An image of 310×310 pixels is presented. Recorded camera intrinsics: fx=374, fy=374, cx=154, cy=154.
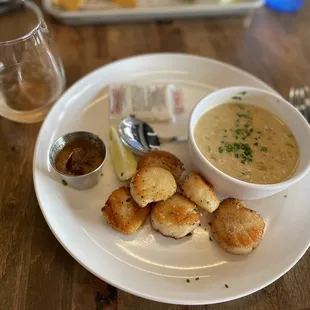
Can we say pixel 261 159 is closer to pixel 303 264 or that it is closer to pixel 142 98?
pixel 303 264

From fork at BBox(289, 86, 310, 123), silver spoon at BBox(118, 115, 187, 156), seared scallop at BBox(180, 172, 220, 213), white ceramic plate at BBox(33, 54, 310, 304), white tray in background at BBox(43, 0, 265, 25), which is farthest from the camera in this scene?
white tray in background at BBox(43, 0, 265, 25)

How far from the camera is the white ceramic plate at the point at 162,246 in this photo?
116cm

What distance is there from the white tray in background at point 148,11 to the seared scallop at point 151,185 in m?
1.21

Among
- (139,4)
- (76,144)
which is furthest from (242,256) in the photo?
(139,4)

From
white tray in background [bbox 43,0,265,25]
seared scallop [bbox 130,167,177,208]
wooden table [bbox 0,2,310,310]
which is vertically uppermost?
white tray in background [bbox 43,0,265,25]

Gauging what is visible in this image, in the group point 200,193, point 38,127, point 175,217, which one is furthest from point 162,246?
point 38,127

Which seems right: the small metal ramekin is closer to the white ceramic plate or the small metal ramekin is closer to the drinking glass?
the white ceramic plate

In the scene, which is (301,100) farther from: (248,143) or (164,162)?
(164,162)

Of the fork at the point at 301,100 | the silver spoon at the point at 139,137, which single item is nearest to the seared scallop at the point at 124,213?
the silver spoon at the point at 139,137

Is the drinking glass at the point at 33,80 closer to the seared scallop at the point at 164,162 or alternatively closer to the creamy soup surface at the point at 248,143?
the seared scallop at the point at 164,162

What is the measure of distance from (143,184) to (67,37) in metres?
1.25

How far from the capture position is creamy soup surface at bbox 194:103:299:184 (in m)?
1.37

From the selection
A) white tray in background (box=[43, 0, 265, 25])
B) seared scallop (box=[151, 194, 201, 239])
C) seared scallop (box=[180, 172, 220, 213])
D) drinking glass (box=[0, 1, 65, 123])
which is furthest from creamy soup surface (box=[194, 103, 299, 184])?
white tray in background (box=[43, 0, 265, 25])

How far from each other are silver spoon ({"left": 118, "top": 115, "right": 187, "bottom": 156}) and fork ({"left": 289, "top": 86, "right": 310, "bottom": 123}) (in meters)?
0.60
